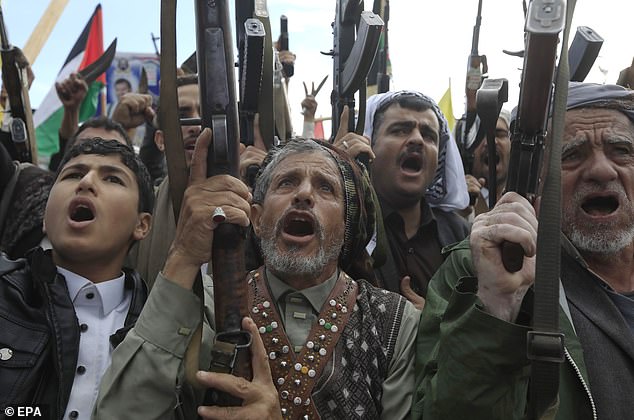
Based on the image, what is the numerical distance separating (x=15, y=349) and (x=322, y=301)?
101cm

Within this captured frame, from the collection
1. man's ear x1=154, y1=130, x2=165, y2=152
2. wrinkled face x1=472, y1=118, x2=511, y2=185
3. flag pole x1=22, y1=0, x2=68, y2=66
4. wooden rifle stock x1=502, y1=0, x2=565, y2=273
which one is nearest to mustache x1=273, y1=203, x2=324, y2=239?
wooden rifle stock x1=502, y1=0, x2=565, y2=273

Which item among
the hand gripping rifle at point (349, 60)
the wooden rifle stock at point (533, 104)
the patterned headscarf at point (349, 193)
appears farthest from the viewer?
the hand gripping rifle at point (349, 60)

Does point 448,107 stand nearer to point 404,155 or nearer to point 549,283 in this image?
point 404,155

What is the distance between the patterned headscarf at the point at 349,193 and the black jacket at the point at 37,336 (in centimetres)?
85

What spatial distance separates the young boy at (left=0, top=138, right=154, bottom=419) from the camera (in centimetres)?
203

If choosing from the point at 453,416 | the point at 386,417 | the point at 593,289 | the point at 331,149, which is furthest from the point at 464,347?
the point at 331,149

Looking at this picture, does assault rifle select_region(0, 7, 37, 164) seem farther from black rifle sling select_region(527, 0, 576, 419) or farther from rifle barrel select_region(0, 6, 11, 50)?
black rifle sling select_region(527, 0, 576, 419)

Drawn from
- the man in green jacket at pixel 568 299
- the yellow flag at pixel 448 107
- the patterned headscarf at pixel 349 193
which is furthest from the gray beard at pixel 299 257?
the yellow flag at pixel 448 107

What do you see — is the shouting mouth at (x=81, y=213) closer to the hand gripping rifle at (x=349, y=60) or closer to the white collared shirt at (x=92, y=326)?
the white collared shirt at (x=92, y=326)

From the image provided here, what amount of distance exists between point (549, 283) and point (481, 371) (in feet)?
1.01

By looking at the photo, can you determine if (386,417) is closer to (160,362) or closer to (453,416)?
(453,416)

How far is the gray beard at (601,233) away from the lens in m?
2.39

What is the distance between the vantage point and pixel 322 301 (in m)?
2.28

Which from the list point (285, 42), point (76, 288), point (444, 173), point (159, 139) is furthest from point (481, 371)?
point (285, 42)
